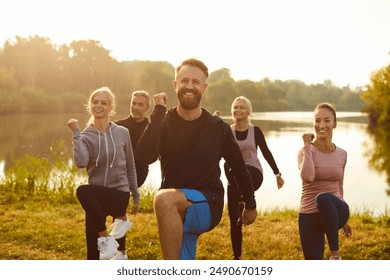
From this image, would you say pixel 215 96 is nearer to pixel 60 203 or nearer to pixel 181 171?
pixel 60 203

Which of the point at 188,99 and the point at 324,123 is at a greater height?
the point at 188,99

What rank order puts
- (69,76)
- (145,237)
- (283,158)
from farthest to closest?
(283,158) → (69,76) → (145,237)

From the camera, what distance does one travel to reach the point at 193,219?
10.0 feet

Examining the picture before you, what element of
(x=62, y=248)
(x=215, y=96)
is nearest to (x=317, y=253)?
(x=62, y=248)

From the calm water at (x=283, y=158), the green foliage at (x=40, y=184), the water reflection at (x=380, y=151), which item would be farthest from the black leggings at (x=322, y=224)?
the water reflection at (x=380, y=151)

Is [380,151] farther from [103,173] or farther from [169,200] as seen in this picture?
[169,200]

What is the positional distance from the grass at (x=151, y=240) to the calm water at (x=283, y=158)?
2993mm

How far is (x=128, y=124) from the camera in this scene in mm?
4977

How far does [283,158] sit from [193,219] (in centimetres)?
1668

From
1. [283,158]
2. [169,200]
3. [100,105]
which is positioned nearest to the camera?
[169,200]

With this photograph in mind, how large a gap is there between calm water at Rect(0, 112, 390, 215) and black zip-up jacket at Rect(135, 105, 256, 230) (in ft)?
21.4

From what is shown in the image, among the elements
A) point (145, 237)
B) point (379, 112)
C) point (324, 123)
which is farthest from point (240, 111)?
point (379, 112)

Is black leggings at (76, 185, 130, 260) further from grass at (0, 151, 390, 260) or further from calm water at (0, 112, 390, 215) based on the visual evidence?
calm water at (0, 112, 390, 215)

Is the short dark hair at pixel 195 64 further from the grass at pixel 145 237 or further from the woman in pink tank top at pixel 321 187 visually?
the grass at pixel 145 237
